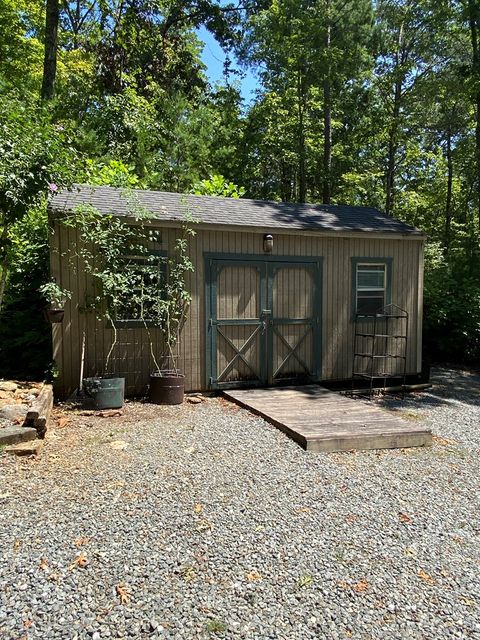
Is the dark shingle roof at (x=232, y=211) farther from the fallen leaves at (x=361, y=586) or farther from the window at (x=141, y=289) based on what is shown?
the fallen leaves at (x=361, y=586)

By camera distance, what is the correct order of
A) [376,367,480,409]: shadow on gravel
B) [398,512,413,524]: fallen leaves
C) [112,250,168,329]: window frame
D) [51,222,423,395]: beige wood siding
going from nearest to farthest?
[398,512,413,524]: fallen leaves, [51,222,423,395]: beige wood siding, [112,250,168,329]: window frame, [376,367,480,409]: shadow on gravel

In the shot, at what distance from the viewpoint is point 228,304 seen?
6.96 metres

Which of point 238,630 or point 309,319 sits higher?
point 309,319

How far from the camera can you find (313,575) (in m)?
2.52

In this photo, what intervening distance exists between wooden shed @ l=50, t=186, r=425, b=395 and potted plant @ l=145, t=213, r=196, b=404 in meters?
0.13

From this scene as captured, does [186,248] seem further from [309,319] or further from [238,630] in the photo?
[238,630]

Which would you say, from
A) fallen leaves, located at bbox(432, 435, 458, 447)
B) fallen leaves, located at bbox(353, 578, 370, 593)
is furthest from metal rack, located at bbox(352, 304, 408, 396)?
fallen leaves, located at bbox(353, 578, 370, 593)

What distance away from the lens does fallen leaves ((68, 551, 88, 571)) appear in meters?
2.49

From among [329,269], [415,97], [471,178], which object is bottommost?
[329,269]

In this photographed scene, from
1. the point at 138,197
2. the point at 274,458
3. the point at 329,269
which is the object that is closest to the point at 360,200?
the point at 329,269

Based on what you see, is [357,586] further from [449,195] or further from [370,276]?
[449,195]

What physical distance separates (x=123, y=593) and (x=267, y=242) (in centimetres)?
549

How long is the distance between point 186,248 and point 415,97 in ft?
42.6

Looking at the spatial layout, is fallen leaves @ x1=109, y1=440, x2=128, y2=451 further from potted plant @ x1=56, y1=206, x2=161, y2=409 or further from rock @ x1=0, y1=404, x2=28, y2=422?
potted plant @ x1=56, y1=206, x2=161, y2=409
